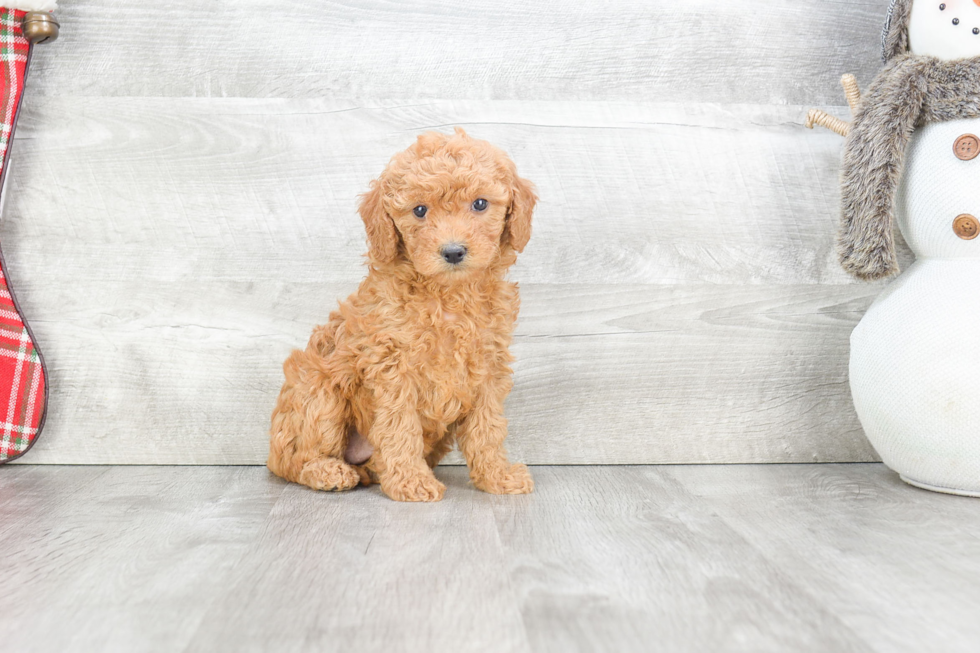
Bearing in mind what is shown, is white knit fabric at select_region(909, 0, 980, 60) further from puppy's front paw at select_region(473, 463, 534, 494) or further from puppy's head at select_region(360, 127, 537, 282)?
puppy's front paw at select_region(473, 463, 534, 494)

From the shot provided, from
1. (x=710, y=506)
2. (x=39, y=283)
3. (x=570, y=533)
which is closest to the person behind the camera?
(x=570, y=533)

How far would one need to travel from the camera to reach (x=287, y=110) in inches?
80.6

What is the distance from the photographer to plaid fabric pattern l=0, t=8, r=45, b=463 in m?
1.94

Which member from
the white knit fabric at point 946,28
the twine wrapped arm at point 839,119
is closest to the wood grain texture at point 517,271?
the twine wrapped arm at point 839,119

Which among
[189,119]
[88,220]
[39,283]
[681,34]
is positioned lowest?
[39,283]

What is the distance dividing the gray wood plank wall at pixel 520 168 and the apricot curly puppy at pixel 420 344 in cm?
31

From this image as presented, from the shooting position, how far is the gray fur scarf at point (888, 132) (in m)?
1.80

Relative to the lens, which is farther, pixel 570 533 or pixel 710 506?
pixel 710 506

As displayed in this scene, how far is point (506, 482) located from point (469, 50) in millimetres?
1077

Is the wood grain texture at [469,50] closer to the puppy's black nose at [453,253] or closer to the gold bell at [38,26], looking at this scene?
the gold bell at [38,26]

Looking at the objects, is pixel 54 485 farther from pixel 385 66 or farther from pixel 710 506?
pixel 710 506

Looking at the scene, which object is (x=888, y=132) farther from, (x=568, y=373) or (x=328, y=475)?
(x=328, y=475)

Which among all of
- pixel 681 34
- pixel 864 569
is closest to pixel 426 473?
pixel 864 569

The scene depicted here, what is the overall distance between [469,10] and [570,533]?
1.32 metres
